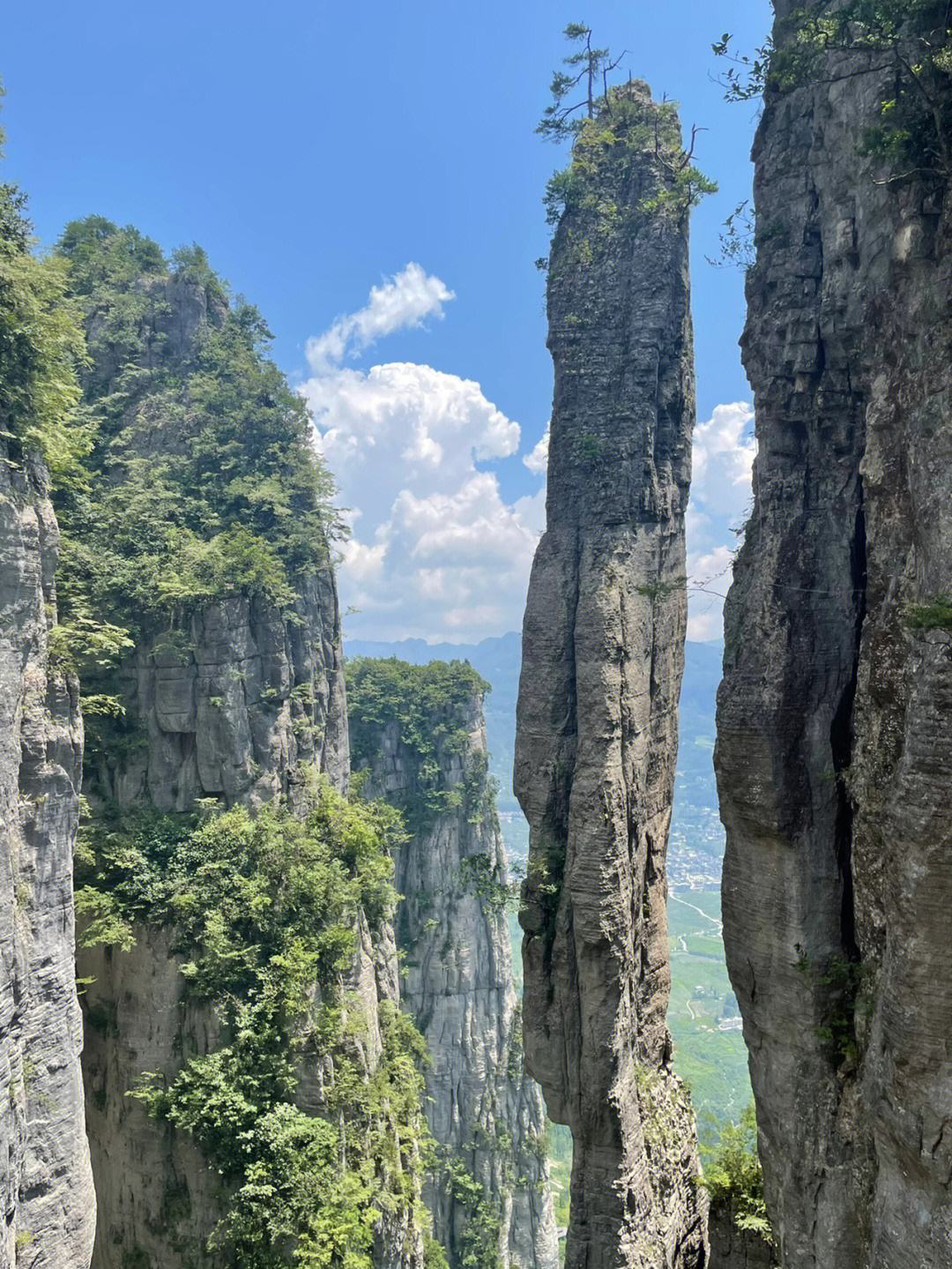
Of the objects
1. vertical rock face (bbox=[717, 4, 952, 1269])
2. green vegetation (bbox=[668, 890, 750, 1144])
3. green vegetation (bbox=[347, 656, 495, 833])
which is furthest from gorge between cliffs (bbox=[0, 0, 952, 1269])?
green vegetation (bbox=[668, 890, 750, 1144])

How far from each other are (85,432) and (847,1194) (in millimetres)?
27282

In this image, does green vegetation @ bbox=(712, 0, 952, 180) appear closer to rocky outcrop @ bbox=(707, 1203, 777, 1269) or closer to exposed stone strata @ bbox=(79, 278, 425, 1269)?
rocky outcrop @ bbox=(707, 1203, 777, 1269)

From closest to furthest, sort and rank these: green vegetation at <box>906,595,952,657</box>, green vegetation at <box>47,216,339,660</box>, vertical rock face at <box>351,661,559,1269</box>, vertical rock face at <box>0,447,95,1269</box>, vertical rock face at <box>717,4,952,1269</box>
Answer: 1. green vegetation at <box>906,595,952,657</box>
2. vertical rock face at <box>717,4,952,1269</box>
3. vertical rock face at <box>0,447,95,1269</box>
4. green vegetation at <box>47,216,339,660</box>
5. vertical rock face at <box>351,661,559,1269</box>

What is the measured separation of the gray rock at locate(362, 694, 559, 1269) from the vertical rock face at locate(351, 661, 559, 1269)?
0.20ft

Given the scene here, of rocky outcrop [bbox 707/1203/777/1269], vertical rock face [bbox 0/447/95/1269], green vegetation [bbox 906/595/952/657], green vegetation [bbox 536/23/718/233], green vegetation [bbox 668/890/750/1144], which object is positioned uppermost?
green vegetation [bbox 536/23/718/233]

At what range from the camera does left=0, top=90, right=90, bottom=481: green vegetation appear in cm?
1459

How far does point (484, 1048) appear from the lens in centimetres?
4284

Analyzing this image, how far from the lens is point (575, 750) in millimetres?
17484

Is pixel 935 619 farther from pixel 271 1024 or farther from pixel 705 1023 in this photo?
pixel 705 1023

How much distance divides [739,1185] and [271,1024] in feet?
39.1

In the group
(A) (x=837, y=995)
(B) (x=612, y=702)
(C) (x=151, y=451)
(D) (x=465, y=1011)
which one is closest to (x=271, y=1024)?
(B) (x=612, y=702)

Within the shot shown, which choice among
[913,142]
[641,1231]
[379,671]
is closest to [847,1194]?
[641,1231]

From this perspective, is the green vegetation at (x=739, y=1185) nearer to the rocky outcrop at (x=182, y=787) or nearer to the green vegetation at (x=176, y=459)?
the rocky outcrop at (x=182, y=787)

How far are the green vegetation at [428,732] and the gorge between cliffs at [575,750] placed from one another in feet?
35.6
